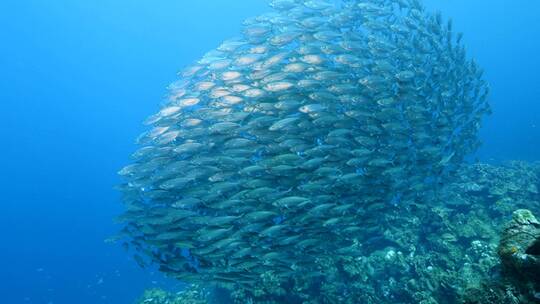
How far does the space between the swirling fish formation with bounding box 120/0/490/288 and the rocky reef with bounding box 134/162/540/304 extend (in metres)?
0.73

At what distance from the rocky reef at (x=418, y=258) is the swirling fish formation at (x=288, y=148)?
2.38ft

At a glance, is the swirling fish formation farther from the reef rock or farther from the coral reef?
the reef rock

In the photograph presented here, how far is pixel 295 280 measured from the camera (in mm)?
9055


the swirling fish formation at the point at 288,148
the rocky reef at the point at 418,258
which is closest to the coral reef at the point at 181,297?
the rocky reef at the point at 418,258

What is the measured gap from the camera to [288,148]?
25.6 feet

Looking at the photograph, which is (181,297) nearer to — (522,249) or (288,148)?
(288,148)

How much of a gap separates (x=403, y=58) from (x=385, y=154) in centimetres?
279

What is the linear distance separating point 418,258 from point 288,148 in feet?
12.8

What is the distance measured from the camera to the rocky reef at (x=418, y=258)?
7.47m

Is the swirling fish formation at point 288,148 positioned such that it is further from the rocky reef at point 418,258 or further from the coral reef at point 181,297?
the coral reef at point 181,297

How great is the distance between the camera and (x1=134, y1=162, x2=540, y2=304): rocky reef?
7.47m

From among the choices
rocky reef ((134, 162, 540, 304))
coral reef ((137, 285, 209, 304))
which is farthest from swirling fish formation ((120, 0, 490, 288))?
coral reef ((137, 285, 209, 304))

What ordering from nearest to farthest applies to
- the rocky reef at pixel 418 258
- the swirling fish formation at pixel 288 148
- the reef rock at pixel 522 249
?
1. the reef rock at pixel 522 249
2. the rocky reef at pixel 418 258
3. the swirling fish formation at pixel 288 148

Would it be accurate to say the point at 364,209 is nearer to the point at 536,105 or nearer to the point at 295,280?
the point at 295,280
